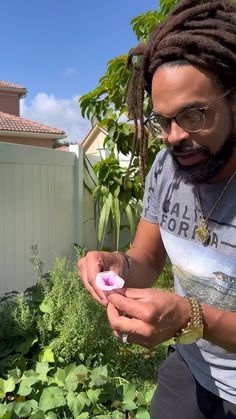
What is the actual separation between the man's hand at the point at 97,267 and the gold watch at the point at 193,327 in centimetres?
23

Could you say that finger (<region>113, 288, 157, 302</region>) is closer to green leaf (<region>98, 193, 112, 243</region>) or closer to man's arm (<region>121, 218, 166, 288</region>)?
man's arm (<region>121, 218, 166, 288</region>)

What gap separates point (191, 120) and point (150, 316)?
52cm

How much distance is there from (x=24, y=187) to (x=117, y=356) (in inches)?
60.7

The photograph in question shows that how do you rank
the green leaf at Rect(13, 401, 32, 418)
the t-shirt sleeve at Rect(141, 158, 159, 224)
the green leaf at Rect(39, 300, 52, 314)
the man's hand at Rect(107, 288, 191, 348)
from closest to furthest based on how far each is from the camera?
the man's hand at Rect(107, 288, 191, 348) < the t-shirt sleeve at Rect(141, 158, 159, 224) < the green leaf at Rect(13, 401, 32, 418) < the green leaf at Rect(39, 300, 52, 314)

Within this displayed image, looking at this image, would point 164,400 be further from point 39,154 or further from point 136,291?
point 39,154

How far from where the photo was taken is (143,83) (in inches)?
56.6

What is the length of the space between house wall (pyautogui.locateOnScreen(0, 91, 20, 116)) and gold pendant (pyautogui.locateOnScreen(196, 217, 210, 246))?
26.7 meters

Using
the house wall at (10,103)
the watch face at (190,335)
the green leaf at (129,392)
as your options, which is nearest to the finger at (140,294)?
the watch face at (190,335)

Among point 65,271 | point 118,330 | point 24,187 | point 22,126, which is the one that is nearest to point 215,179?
point 118,330

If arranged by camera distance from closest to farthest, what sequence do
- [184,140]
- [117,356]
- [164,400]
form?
[184,140] → [164,400] → [117,356]

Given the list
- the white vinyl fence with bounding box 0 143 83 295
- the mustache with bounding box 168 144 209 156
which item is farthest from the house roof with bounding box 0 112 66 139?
the mustache with bounding box 168 144 209 156

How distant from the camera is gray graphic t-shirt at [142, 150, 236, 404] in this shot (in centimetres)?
125

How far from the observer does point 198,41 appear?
46.9 inches

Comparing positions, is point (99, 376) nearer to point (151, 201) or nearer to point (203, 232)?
point (151, 201)
